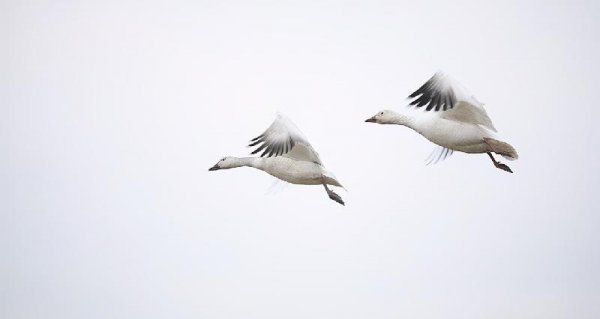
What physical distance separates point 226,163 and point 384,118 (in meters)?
3.78

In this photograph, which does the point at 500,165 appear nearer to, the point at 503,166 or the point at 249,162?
the point at 503,166

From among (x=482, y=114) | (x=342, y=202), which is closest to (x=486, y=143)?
(x=482, y=114)

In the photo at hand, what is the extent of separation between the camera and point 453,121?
28234 millimetres

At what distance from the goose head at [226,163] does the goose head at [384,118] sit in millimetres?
3092

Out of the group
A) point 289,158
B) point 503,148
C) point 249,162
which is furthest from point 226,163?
point 503,148

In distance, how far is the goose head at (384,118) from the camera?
96.3 ft

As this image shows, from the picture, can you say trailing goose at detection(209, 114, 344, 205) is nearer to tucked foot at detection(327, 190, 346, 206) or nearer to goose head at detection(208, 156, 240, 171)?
tucked foot at detection(327, 190, 346, 206)

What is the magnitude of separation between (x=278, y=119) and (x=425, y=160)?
10.2 feet

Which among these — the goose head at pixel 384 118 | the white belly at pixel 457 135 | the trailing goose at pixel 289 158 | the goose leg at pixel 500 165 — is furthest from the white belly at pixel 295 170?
the goose leg at pixel 500 165

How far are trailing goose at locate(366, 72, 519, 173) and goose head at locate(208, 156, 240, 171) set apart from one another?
13.0 ft

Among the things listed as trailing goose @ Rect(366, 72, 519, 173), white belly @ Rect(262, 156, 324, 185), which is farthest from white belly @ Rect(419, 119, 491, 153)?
white belly @ Rect(262, 156, 324, 185)

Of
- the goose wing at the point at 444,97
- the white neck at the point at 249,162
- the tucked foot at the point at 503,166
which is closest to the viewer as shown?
the goose wing at the point at 444,97

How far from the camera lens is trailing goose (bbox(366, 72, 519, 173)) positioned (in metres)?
27.6

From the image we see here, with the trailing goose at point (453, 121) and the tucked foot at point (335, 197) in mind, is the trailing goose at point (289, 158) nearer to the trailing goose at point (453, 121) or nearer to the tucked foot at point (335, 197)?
the tucked foot at point (335, 197)
